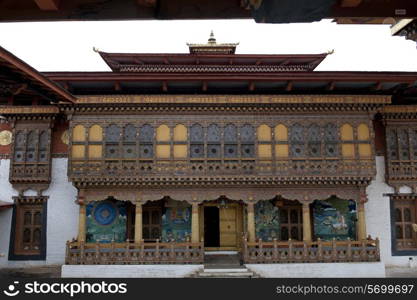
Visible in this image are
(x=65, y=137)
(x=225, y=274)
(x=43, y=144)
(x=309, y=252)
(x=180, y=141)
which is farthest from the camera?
(x=65, y=137)

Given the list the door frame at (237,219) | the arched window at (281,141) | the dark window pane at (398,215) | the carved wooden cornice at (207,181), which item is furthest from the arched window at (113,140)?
the dark window pane at (398,215)

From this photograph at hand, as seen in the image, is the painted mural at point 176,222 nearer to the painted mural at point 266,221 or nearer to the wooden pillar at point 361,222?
the painted mural at point 266,221

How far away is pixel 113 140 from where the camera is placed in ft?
50.3

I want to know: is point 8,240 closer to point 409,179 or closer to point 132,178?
point 132,178

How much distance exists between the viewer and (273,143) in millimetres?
15344

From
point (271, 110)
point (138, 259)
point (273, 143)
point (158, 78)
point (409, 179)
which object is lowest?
point (138, 259)

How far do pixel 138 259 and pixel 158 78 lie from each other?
690 centimetres

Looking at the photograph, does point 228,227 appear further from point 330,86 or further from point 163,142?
point 330,86

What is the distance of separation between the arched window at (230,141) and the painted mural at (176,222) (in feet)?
10.5

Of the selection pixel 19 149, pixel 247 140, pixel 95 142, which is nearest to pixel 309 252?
A: pixel 247 140

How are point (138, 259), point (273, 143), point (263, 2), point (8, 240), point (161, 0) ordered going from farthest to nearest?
1. point (8, 240)
2. point (273, 143)
3. point (138, 259)
4. point (161, 0)
5. point (263, 2)

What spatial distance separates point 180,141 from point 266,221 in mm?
5188

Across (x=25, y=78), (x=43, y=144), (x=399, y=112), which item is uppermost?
(x=399, y=112)

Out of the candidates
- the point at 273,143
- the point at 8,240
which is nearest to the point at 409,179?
the point at 273,143
